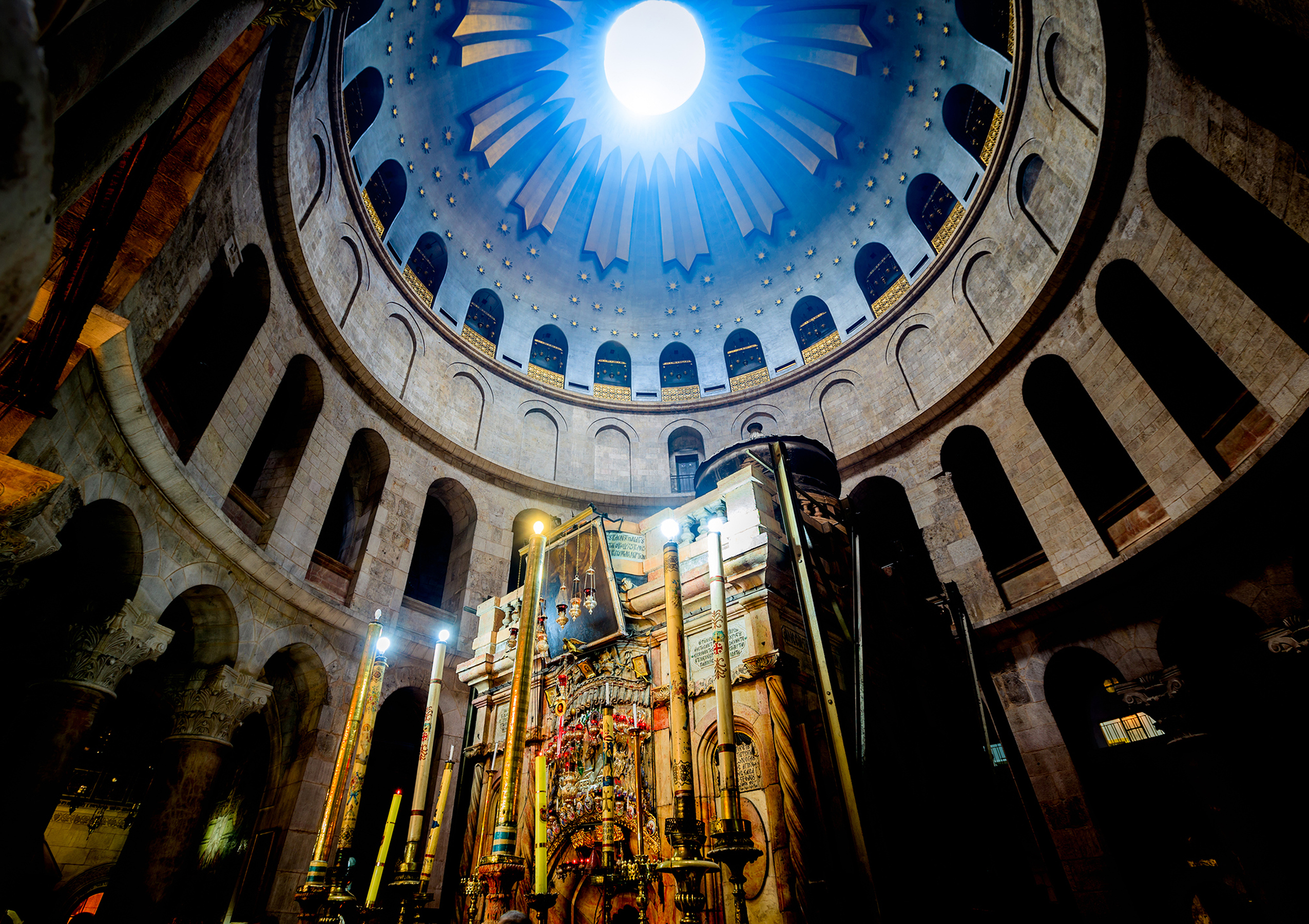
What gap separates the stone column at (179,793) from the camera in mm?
8266

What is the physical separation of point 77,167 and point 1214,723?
13.2m

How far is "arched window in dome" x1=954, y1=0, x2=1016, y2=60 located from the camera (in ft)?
46.7

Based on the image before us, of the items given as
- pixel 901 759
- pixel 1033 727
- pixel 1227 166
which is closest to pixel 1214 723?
pixel 1033 727

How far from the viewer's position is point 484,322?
20.2 metres

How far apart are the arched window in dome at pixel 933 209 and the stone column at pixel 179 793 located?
1966 centimetres

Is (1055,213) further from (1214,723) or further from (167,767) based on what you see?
(167,767)

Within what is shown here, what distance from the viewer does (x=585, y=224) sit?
915 inches

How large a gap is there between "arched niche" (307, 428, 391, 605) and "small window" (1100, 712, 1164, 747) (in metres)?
15.1

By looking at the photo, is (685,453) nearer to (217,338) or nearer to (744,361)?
(744,361)

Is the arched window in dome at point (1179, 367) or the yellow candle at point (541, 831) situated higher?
the arched window in dome at point (1179, 367)

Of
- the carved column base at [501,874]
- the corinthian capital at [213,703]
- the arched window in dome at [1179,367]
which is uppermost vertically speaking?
the arched window in dome at [1179,367]

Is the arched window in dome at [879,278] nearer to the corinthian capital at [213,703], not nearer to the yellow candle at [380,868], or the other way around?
the yellow candle at [380,868]

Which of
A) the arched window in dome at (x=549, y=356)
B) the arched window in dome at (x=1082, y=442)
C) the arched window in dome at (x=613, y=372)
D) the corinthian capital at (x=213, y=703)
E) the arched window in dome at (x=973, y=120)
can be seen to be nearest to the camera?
the corinthian capital at (x=213, y=703)

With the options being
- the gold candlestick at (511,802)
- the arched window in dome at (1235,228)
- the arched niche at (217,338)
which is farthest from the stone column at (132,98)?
the arched window in dome at (1235,228)
